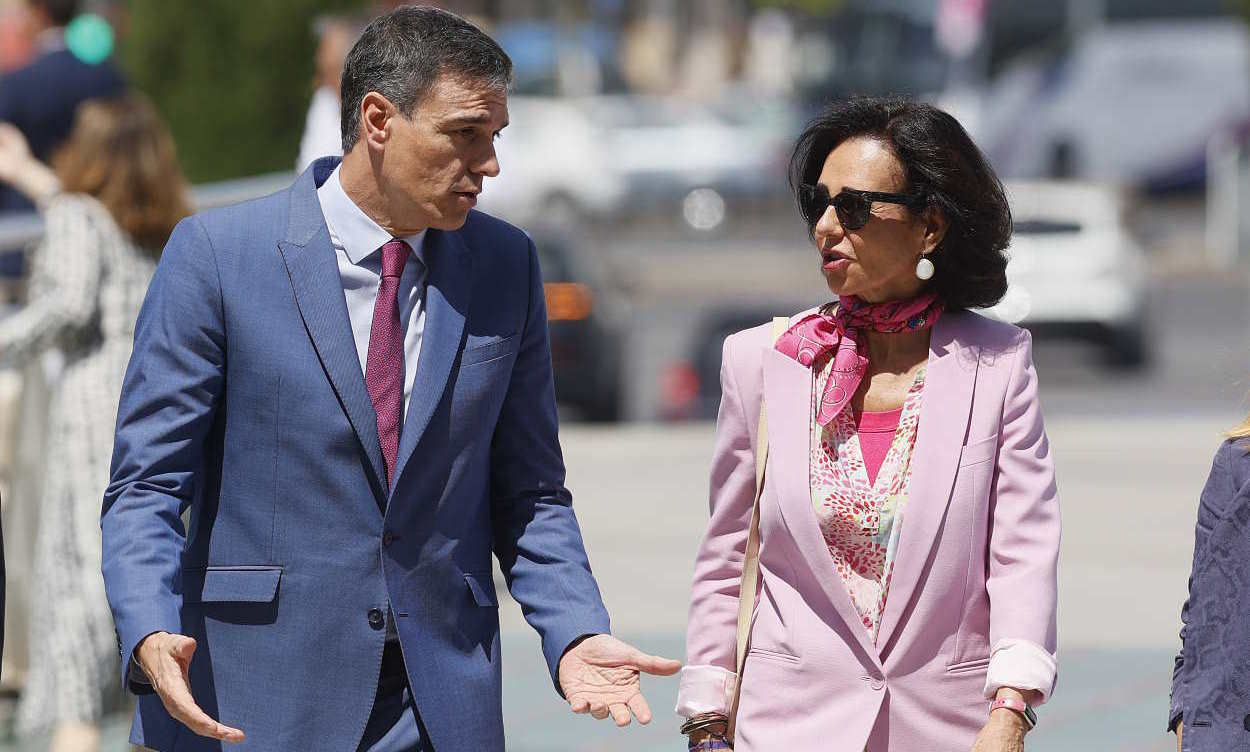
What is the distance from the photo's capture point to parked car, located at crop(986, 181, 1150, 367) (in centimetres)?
2027

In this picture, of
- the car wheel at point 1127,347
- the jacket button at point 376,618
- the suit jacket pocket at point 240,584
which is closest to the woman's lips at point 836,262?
the jacket button at point 376,618

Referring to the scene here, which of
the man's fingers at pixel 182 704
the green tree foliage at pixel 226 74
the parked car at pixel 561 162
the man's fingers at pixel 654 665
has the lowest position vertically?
the parked car at pixel 561 162

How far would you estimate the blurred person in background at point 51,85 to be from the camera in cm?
848

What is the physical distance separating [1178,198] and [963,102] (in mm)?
4191

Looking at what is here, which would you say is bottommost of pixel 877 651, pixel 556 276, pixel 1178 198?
pixel 1178 198

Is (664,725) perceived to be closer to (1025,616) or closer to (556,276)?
(1025,616)

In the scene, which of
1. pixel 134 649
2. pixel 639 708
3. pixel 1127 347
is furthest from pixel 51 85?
pixel 1127 347

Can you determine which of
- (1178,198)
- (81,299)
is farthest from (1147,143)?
(81,299)

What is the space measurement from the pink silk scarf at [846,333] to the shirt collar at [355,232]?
69cm

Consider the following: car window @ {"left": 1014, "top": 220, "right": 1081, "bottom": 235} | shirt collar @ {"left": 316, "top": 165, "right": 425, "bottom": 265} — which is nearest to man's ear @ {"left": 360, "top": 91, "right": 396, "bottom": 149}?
shirt collar @ {"left": 316, "top": 165, "right": 425, "bottom": 265}

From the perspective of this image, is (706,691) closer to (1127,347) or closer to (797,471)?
(797,471)

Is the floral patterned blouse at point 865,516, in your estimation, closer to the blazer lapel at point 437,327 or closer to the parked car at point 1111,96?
the blazer lapel at point 437,327

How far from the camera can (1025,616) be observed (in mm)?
3633

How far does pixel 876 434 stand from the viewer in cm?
386
